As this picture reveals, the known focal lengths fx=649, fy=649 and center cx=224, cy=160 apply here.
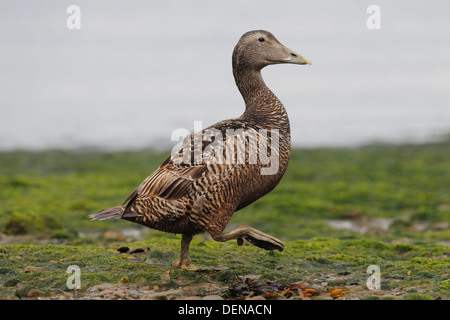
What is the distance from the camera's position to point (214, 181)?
19.9 ft

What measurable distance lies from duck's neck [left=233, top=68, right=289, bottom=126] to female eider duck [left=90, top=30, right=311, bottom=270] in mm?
69

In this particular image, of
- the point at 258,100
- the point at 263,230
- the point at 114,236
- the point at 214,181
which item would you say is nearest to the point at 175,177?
the point at 214,181

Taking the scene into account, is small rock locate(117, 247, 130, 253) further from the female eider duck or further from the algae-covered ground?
the female eider duck

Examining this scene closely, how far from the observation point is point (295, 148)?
21.3 m

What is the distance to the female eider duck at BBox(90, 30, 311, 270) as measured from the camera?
20.0 feet

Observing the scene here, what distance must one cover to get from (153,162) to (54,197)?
5.39m

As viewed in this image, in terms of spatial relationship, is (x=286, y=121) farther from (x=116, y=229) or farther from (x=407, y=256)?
(x=116, y=229)

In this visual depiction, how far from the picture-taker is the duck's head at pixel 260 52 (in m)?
6.98

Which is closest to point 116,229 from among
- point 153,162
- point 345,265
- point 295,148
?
point 345,265

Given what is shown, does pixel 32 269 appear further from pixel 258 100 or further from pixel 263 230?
pixel 263 230

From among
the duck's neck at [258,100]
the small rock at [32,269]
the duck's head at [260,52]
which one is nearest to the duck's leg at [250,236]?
the duck's neck at [258,100]

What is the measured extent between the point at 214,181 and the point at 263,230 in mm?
5694

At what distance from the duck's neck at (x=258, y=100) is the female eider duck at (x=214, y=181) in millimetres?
69
